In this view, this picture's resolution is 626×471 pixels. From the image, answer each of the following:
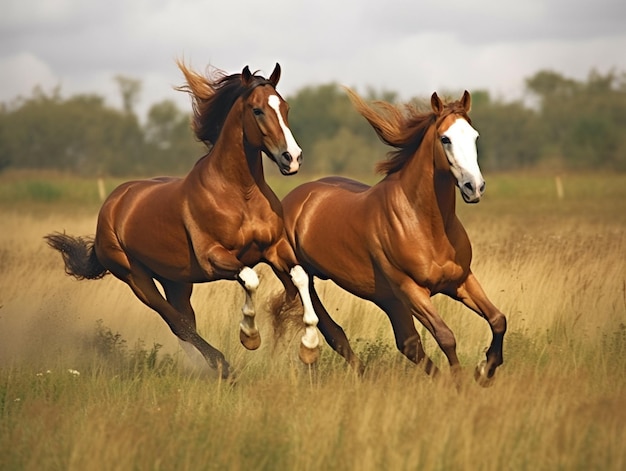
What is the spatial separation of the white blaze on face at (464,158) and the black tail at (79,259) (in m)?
4.01

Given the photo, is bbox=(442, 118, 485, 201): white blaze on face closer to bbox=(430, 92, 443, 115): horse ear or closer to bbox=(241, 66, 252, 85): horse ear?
bbox=(430, 92, 443, 115): horse ear

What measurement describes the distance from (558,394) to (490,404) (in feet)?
1.83

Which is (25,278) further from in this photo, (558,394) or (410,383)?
(558,394)

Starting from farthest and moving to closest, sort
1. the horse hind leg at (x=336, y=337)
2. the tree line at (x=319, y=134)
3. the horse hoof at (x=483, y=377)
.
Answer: the tree line at (x=319, y=134), the horse hind leg at (x=336, y=337), the horse hoof at (x=483, y=377)

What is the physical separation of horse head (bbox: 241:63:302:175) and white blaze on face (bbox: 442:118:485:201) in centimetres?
98

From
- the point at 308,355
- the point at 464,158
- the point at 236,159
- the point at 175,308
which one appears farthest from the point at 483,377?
the point at 175,308

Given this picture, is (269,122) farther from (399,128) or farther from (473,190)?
(473,190)

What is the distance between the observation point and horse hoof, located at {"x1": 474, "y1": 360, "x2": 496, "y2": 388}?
6988mm

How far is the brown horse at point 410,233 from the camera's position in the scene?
706 centimetres

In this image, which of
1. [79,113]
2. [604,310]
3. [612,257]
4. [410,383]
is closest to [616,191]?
[612,257]

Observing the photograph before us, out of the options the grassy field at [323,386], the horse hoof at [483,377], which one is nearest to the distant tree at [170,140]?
the grassy field at [323,386]

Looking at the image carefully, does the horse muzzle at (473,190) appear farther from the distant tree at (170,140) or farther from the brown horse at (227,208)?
the distant tree at (170,140)

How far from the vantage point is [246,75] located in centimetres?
782

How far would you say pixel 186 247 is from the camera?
8.27 m
